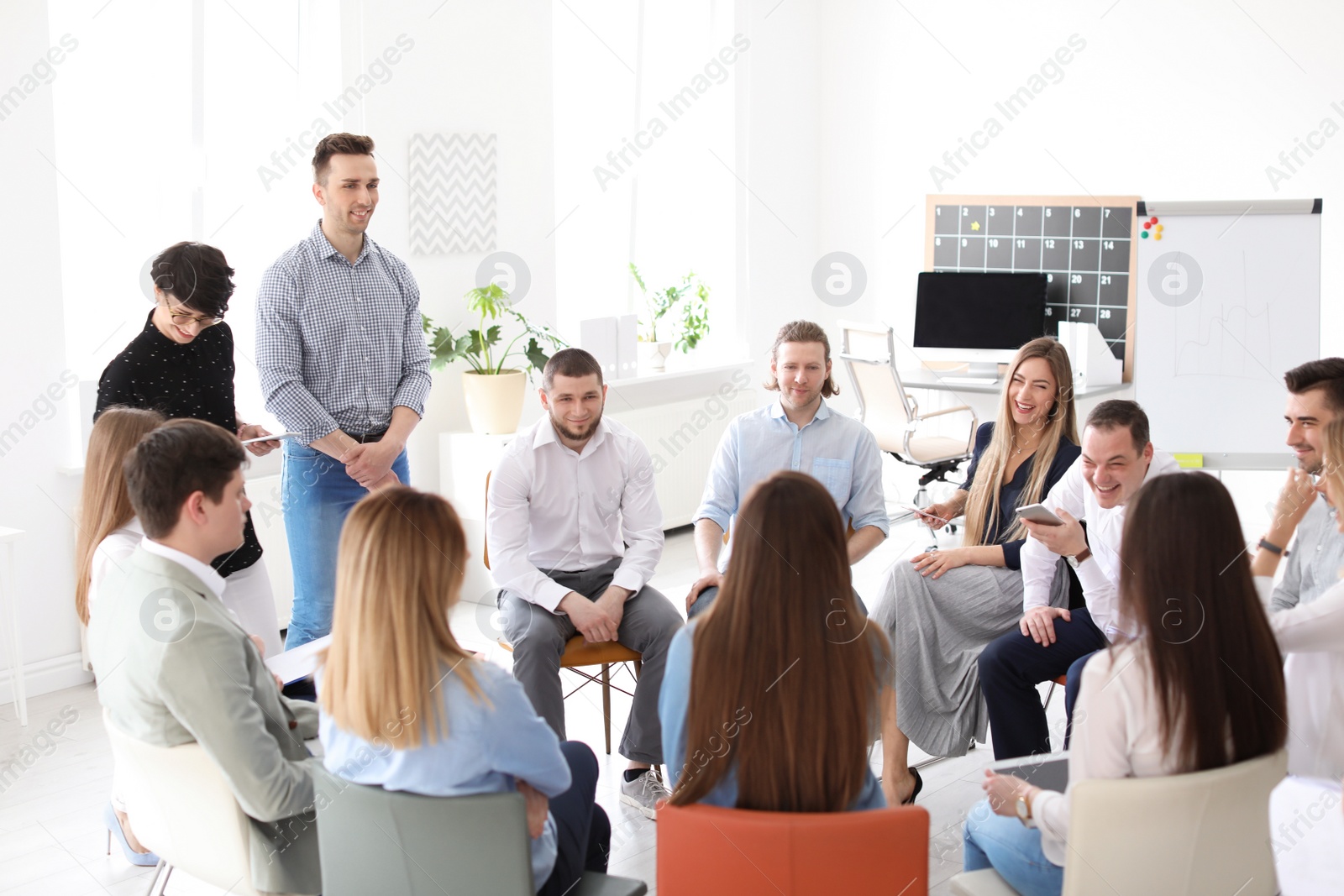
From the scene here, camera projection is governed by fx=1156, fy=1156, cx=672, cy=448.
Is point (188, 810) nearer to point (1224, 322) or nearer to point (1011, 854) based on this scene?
point (1011, 854)

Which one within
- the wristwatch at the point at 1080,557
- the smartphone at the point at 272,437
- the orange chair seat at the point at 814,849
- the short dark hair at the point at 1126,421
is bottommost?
the orange chair seat at the point at 814,849

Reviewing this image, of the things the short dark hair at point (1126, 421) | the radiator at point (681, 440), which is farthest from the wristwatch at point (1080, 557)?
the radiator at point (681, 440)

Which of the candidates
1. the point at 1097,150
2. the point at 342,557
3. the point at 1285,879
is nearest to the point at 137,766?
the point at 342,557

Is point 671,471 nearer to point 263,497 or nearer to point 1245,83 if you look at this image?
point 263,497

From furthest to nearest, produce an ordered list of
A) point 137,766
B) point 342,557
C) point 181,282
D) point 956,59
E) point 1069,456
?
point 956,59
point 1069,456
point 181,282
point 137,766
point 342,557

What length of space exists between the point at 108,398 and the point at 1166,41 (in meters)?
5.06

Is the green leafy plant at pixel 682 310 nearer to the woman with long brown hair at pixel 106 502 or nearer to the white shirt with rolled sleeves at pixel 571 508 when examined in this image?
the white shirt with rolled sleeves at pixel 571 508

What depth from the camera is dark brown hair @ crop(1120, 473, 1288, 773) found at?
1.64 metres

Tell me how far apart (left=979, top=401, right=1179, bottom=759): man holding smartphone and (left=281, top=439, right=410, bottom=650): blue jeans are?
181 cm

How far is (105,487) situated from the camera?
240 centimetres

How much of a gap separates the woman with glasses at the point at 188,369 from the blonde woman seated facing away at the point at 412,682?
3.90ft

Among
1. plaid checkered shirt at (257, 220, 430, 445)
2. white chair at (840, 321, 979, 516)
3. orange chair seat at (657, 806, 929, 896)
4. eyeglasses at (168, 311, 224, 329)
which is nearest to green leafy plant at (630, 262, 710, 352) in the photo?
white chair at (840, 321, 979, 516)

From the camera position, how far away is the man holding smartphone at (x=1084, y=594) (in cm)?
272

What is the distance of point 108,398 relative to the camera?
292 centimetres
